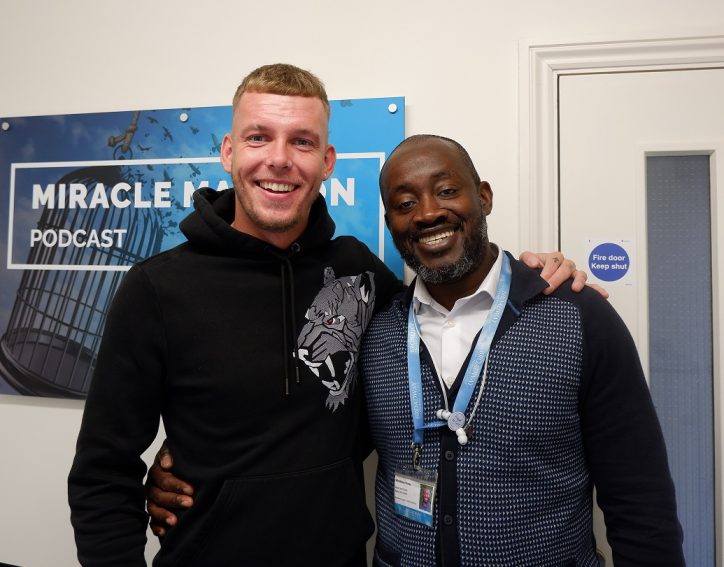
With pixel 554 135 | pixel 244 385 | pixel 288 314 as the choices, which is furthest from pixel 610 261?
pixel 244 385

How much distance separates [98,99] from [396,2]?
1.02 metres

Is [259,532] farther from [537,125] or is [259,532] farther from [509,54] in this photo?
[509,54]

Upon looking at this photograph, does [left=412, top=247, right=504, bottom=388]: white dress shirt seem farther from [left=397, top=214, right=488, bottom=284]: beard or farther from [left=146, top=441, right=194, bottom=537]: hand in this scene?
[left=146, top=441, right=194, bottom=537]: hand

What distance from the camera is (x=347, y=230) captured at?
58.4 inches

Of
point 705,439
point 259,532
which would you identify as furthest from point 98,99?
point 705,439

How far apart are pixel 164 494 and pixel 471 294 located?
0.81m

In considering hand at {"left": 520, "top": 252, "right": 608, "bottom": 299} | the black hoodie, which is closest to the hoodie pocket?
the black hoodie

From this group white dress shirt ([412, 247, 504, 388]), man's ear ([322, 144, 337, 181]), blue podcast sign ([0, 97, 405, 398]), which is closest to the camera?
white dress shirt ([412, 247, 504, 388])

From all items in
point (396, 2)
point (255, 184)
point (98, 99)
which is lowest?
point (255, 184)

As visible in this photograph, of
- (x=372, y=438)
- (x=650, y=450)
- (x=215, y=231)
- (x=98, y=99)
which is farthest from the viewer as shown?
(x=98, y=99)

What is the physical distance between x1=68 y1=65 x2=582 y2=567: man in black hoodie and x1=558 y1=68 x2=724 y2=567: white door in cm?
43

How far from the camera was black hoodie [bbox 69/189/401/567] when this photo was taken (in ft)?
3.29

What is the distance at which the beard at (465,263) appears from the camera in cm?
109

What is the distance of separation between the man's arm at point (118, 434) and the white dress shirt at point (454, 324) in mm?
588
